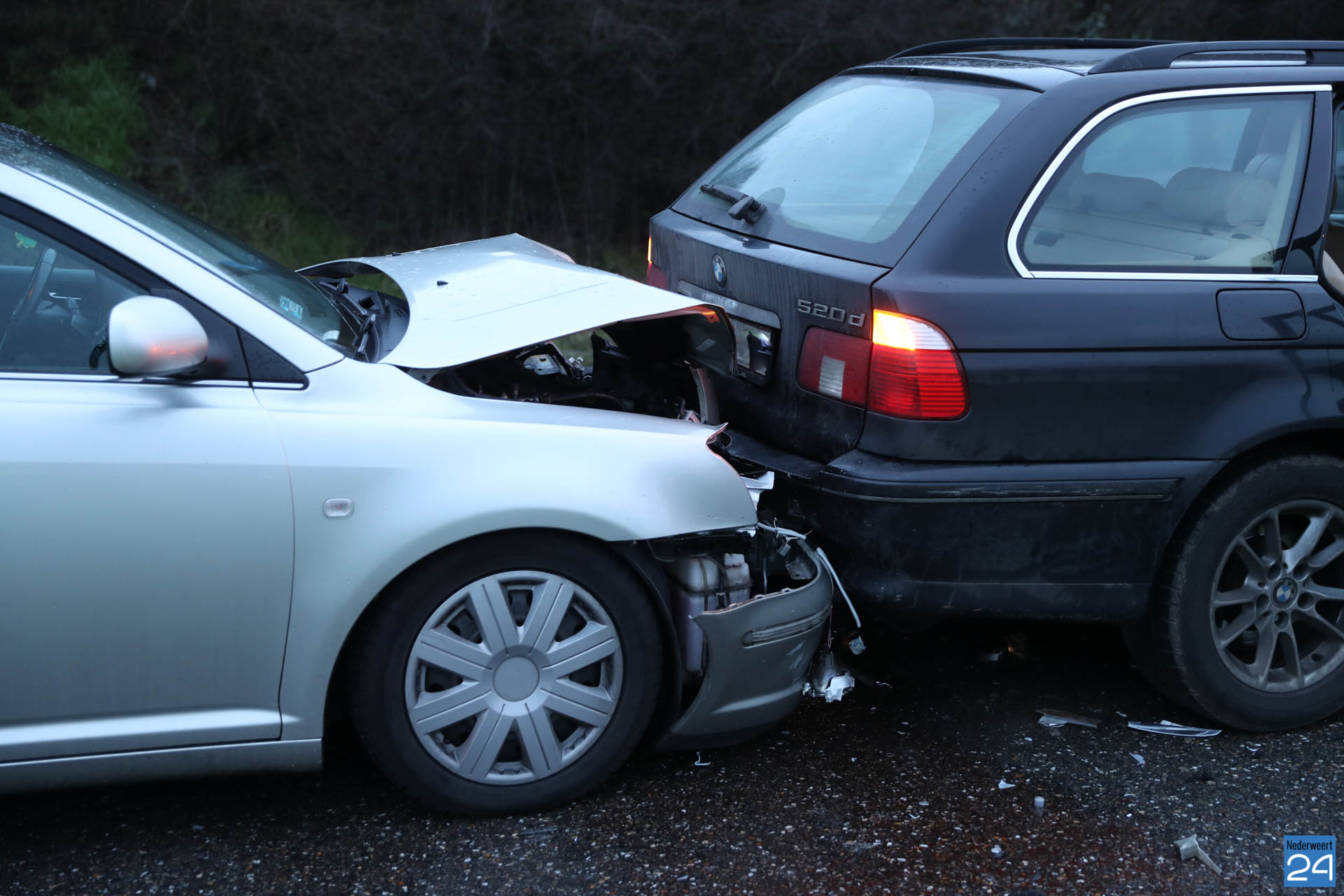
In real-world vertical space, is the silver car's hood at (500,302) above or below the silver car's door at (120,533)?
above

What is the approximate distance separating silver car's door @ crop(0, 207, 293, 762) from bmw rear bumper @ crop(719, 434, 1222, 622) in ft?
4.21

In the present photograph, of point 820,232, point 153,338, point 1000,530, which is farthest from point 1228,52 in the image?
point 153,338

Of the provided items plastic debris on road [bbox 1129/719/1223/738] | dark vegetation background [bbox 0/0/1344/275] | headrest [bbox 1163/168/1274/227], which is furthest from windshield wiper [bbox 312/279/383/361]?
dark vegetation background [bbox 0/0/1344/275]

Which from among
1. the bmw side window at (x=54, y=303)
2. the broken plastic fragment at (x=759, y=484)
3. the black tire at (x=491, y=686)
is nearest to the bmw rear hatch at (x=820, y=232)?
the broken plastic fragment at (x=759, y=484)

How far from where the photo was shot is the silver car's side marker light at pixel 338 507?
2.82 metres

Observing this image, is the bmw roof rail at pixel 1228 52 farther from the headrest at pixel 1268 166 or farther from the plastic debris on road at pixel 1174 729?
the plastic debris on road at pixel 1174 729

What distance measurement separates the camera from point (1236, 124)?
3.52m

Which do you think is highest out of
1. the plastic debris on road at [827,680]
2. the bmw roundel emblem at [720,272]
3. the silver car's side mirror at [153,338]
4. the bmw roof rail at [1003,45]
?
the bmw roof rail at [1003,45]

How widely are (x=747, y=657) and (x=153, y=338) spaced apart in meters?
1.58

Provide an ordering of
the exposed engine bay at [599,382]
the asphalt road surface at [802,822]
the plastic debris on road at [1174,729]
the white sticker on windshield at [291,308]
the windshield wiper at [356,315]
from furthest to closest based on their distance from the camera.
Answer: the plastic debris on road at [1174,729]
the exposed engine bay at [599,382]
the windshield wiper at [356,315]
the white sticker on windshield at [291,308]
the asphalt road surface at [802,822]

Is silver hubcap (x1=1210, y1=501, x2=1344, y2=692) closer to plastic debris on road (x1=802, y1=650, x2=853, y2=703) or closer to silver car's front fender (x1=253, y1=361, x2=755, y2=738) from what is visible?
plastic debris on road (x1=802, y1=650, x2=853, y2=703)

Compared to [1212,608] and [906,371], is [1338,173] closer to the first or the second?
[1212,608]

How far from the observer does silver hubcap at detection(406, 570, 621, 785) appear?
298cm

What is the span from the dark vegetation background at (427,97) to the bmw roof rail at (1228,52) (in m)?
6.27
